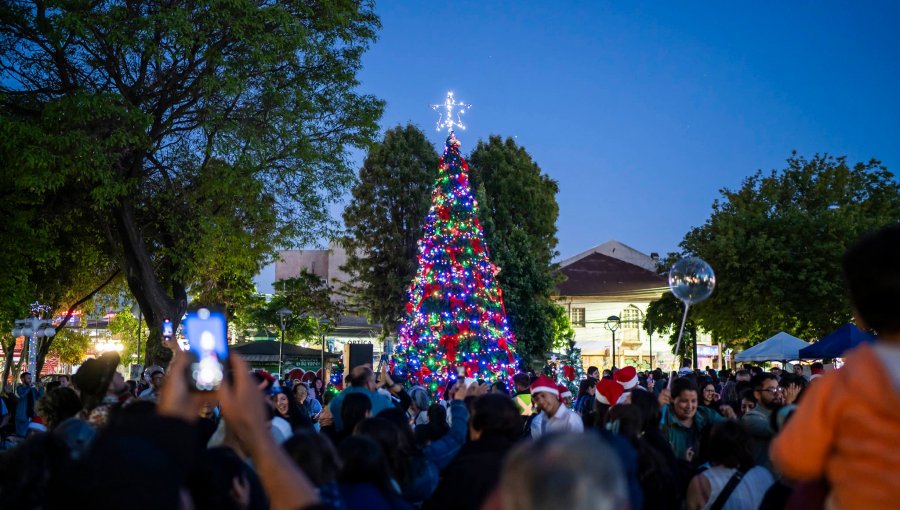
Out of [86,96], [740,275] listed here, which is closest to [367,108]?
[86,96]

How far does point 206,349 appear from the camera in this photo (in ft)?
8.63

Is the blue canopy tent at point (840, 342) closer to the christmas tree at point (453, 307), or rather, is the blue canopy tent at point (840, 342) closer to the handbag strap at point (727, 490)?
the christmas tree at point (453, 307)

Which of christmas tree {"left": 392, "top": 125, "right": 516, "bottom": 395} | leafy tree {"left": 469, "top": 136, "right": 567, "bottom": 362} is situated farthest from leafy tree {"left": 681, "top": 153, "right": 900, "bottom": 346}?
christmas tree {"left": 392, "top": 125, "right": 516, "bottom": 395}

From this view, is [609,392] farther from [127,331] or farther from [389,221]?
[127,331]

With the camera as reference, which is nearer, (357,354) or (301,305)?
(357,354)

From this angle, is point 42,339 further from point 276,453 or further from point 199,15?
point 276,453

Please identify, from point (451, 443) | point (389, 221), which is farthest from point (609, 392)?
point (389, 221)

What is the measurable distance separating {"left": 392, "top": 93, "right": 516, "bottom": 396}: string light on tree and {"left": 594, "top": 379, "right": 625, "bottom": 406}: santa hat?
626 inches

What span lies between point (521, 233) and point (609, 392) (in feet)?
117

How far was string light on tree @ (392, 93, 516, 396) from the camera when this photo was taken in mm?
25766

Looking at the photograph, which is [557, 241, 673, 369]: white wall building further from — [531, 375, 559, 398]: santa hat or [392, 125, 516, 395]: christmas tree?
[531, 375, 559, 398]: santa hat

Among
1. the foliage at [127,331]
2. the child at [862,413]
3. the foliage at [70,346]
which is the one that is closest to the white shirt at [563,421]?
the child at [862,413]

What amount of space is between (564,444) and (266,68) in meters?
23.3

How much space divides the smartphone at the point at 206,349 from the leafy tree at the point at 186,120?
19690 millimetres
